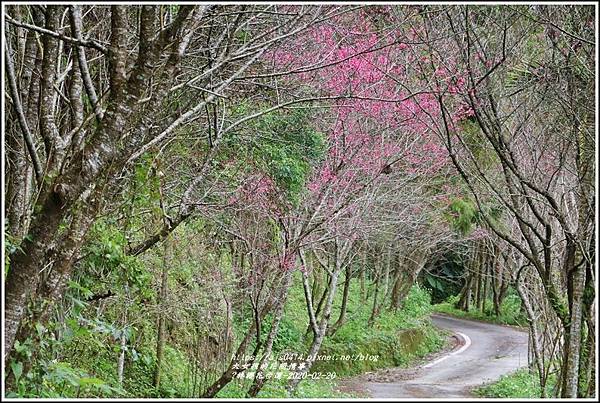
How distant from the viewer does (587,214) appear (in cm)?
395

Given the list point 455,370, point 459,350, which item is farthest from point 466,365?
point 459,350

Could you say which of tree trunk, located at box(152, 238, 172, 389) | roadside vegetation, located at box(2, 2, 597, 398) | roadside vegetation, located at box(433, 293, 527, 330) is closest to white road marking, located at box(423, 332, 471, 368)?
roadside vegetation, located at box(433, 293, 527, 330)

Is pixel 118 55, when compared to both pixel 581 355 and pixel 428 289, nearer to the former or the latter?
pixel 581 355

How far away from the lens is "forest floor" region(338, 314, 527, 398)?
33.7ft

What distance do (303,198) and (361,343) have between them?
6.67 metres

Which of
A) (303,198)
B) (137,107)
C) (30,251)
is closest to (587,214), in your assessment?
(137,107)

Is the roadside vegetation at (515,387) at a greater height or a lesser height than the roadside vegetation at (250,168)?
lesser

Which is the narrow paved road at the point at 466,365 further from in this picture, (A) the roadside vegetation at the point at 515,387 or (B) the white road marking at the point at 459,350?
(A) the roadside vegetation at the point at 515,387

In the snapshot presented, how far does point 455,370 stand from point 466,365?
2.01 feet

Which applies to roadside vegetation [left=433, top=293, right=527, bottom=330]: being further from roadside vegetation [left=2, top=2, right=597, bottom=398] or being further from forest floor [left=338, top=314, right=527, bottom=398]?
roadside vegetation [left=2, top=2, right=597, bottom=398]

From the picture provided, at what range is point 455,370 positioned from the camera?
12906mm

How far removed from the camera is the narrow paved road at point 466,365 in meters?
10.2

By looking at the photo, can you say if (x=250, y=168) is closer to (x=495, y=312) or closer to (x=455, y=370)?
(x=455, y=370)

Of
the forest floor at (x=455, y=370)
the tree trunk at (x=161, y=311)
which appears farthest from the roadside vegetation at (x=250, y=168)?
the forest floor at (x=455, y=370)
